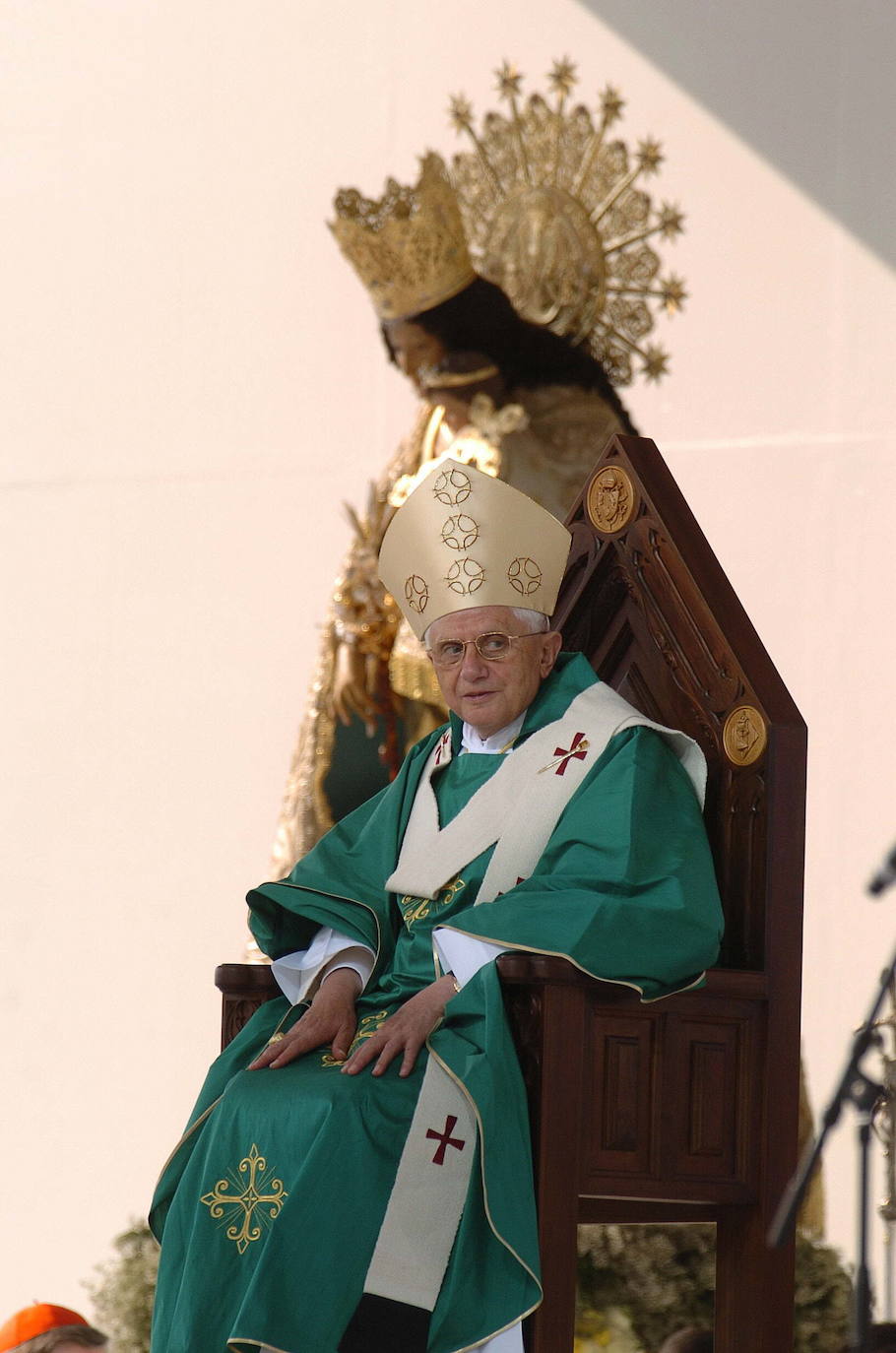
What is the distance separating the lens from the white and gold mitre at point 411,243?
19.7 feet

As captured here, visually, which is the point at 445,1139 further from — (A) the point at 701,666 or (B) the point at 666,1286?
(B) the point at 666,1286

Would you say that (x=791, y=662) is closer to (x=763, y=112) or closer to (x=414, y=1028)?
(x=763, y=112)

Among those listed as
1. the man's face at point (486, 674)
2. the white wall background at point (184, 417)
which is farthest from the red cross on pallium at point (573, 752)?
the white wall background at point (184, 417)

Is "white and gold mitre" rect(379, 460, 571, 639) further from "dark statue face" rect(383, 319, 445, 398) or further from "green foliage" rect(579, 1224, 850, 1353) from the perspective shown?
"dark statue face" rect(383, 319, 445, 398)

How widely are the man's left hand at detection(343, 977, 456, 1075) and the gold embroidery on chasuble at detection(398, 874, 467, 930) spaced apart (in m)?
0.30

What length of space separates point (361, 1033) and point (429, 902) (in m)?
0.30

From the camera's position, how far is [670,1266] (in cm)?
471

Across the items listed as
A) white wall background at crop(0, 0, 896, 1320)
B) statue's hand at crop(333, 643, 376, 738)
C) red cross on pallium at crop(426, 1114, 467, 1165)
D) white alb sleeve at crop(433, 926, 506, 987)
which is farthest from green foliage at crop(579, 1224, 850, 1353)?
white wall background at crop(0, 0, 896, 1320)

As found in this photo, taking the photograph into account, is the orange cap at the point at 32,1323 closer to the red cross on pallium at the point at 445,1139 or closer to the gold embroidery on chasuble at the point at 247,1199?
the gold embroidery on chasuble at the point at 247,1199

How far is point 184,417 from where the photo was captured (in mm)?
7820

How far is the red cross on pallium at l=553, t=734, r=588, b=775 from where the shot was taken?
3645 mm

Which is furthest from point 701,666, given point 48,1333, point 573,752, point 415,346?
point 415,346

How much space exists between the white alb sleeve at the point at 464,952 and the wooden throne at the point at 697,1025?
0.14 m

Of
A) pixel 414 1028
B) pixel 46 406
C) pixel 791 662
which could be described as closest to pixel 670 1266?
pixel 414 1028
